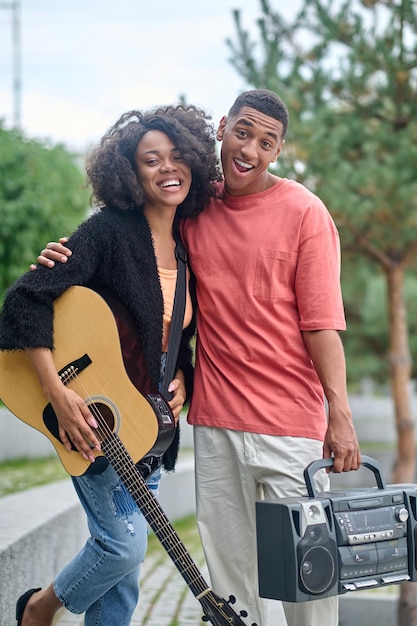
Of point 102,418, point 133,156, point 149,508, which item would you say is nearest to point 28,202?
point 133,156

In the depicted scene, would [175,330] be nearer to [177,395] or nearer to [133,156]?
[177,395]

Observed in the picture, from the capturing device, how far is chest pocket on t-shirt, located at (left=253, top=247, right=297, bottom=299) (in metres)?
3.46

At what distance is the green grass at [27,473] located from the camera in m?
7.14

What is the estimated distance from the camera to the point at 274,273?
3.46 m

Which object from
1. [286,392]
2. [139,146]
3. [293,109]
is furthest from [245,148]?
[293,109]

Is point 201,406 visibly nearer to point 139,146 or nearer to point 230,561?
point 230,561

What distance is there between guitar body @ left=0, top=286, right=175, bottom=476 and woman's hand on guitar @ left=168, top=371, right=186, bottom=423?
140mm

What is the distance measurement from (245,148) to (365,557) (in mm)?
1468

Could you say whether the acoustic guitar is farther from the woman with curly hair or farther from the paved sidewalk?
the paved sidewalk

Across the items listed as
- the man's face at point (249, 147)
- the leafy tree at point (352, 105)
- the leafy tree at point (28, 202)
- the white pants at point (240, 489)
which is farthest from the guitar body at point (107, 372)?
the leafy tree at point (28, 202)

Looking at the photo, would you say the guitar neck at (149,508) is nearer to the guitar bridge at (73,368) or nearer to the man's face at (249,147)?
the guitar bridge at (73,368)

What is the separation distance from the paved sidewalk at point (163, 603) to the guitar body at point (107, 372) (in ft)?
6.26

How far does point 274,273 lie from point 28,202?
31.4 ft

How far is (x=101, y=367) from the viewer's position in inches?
132
